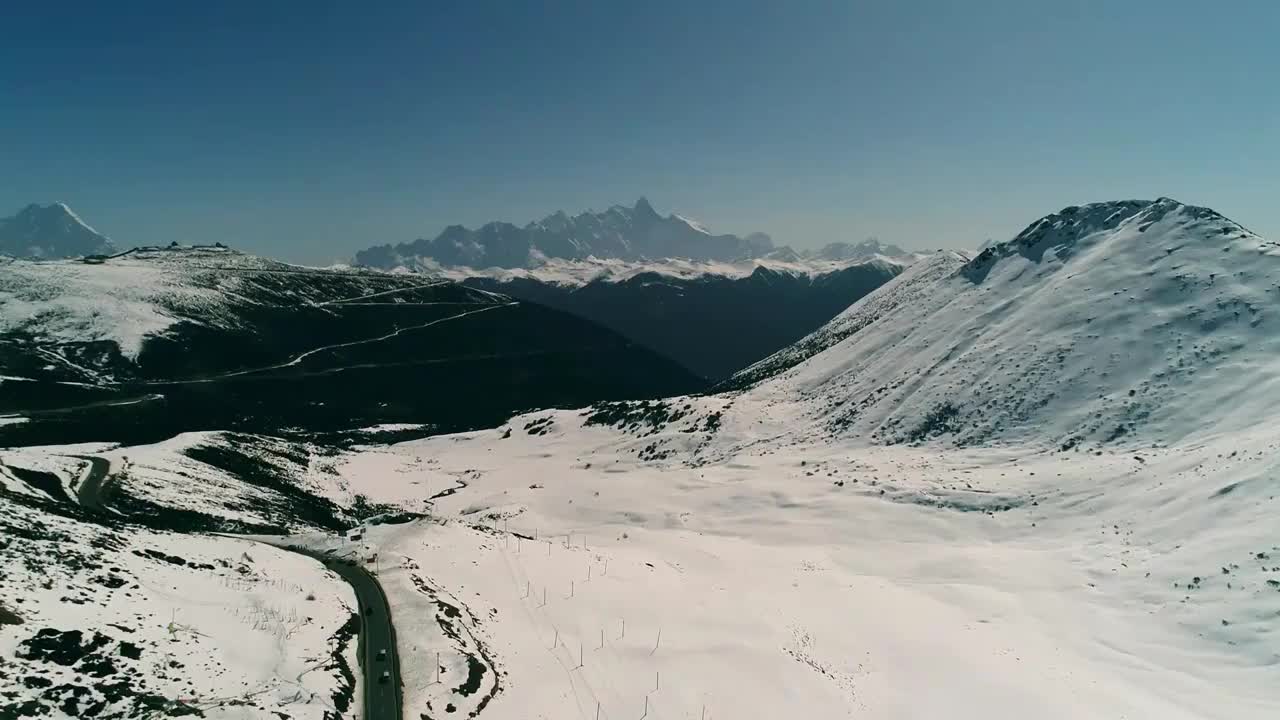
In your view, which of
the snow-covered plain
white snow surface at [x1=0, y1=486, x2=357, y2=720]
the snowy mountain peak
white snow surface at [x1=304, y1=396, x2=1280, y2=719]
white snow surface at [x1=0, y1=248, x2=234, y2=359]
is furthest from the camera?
white snow surface at [x1=0, y1=248, x2=234, y2=359]

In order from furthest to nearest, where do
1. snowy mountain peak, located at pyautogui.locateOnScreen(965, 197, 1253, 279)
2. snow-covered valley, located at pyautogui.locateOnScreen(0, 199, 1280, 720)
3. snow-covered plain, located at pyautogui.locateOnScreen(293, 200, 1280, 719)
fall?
snowy mountain peak, located at pyautogui.locateOnScreen(965, 197, 1253, 279)
snow-covered plain, located at pyautogui.locateOnScreen(293, 200, 1280, 719)
snow-covered valley, located at pyautogui.locateOnScreen(0, 199, 1280, 720)

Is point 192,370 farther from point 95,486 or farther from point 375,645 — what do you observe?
point 375,645

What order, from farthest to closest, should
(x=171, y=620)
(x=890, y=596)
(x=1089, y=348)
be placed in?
(x=1089, y=348), (x=890, y=596), (x=171, y=620)

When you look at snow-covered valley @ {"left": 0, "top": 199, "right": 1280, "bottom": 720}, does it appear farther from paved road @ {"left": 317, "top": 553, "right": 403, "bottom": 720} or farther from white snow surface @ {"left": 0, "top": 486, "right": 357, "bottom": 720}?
paved road @ {"left": 317, "top": 553, "right": 403, "bottom": 720}

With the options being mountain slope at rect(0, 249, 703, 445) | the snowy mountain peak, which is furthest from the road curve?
the snowy mountain peak

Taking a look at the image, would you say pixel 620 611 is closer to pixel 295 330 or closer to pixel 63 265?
pixel 295 330

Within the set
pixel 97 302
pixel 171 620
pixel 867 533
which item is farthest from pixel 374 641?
pixel 97 302

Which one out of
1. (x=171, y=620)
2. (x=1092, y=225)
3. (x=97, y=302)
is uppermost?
(x=1092, y=225)
